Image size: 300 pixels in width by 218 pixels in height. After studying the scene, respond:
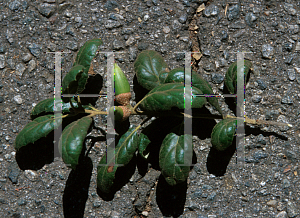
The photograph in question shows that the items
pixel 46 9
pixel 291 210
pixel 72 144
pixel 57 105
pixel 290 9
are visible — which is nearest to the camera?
pixel 72 144

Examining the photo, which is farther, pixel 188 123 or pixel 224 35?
pixel 224 35

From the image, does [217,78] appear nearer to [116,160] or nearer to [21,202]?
[116,160]

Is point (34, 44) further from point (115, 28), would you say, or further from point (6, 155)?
point (6, 155)

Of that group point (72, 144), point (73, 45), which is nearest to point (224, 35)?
point (73, 45)

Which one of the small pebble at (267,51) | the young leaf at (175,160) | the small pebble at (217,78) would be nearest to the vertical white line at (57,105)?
the young leaf at (175,160)

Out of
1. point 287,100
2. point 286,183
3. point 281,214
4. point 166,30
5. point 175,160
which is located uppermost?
point 166,30
